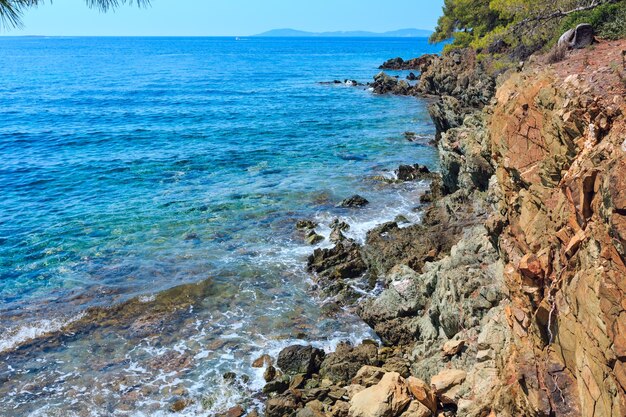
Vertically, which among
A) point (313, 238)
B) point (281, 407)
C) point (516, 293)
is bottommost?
point (281, 407)

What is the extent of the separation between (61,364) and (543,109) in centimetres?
1589

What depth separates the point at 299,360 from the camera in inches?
586

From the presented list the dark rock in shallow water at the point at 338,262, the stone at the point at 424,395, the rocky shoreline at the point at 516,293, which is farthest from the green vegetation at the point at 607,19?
the dark rock in shallow water at the point at 338,262

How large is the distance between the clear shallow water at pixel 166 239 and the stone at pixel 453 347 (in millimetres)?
4442

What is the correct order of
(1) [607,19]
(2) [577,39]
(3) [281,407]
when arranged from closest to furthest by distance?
(3) [281,407], (2) [577,39], (1) [607,19]

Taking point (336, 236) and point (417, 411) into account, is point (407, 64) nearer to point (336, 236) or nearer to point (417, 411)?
point (336, 236)

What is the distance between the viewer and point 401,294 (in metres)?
16.9

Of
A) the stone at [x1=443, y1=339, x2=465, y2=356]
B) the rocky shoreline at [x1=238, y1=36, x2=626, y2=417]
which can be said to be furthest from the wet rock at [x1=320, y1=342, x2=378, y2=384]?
the stone at [x1=443, y1=339, x2=465, y2=356]

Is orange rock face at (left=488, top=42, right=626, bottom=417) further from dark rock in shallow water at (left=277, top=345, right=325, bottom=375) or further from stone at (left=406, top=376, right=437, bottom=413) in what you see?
dark rock in shallow water at (left=277, top=345, right=325, bottom=375)

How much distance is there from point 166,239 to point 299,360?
11.8m

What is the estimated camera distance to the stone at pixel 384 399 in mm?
11383

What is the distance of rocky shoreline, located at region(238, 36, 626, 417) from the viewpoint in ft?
23.0

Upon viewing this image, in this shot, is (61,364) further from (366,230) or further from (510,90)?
(510,90)

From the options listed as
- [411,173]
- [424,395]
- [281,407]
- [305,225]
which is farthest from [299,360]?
[411,173]
